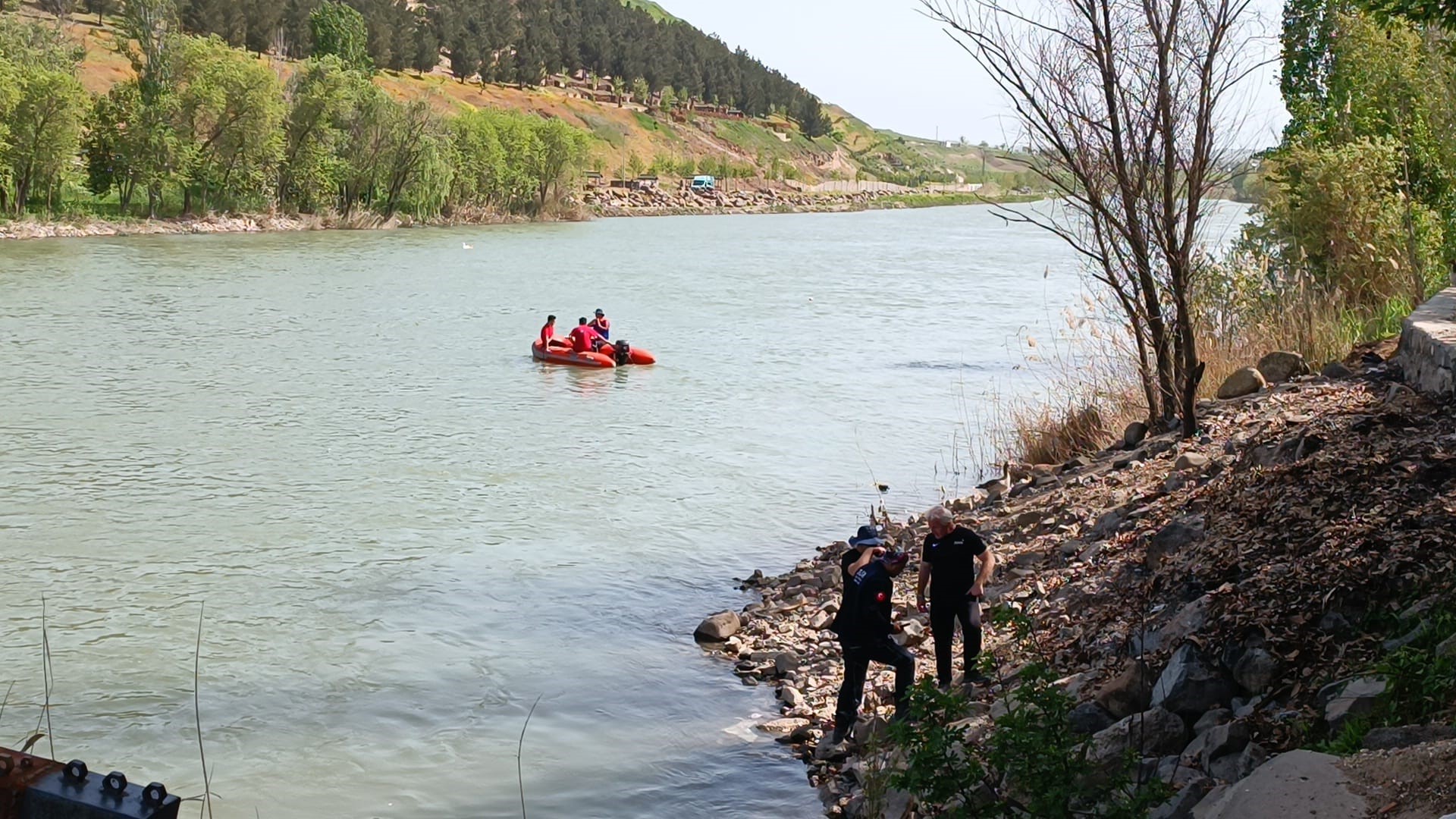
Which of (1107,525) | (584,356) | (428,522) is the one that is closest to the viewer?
(1107,525)

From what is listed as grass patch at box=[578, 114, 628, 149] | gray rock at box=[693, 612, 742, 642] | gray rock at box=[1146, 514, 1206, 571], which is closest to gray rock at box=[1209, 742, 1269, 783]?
gray rock at box=[1146, 514, 1206, 571]

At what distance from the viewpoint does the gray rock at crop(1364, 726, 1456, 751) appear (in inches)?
200

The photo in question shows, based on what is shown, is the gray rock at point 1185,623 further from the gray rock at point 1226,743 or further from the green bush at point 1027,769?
the green bush at point 1027,769

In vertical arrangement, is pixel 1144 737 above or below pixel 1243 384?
below

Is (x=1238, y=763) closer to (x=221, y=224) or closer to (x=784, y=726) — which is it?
(x=784, y=726)

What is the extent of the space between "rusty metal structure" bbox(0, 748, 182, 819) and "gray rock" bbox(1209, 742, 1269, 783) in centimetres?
409

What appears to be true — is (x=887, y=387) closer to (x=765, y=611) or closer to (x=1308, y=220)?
(x=1308, y=220)

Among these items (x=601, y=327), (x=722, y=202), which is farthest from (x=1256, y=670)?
(x=722, y=202)

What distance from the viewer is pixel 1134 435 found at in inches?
541

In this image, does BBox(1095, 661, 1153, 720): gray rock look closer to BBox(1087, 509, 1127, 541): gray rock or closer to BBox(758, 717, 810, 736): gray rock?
BBox(758, 717, 810, 736): gray rock

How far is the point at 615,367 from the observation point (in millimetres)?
29094

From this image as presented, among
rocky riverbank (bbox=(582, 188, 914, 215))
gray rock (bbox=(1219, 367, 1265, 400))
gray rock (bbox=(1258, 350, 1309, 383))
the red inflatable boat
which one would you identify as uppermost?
rocky riverbank (bbox=(582, 188, 914, 215))

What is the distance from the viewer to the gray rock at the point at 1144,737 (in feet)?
20.6

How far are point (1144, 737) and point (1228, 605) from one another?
0.95m
